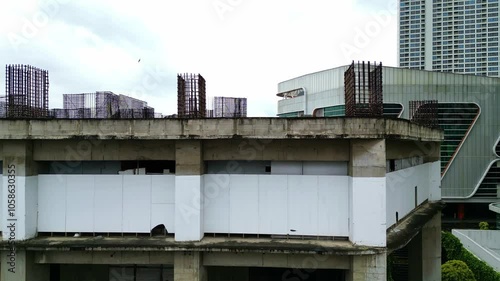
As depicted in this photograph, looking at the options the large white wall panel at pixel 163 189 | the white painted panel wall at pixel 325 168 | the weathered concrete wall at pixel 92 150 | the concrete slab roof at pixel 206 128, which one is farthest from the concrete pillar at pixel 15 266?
the white painted panel wall at pixel 325 168

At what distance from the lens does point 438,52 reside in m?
85.7

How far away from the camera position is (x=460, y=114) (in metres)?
42.0

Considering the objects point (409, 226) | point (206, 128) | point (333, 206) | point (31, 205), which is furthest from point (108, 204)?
point (409, 226)

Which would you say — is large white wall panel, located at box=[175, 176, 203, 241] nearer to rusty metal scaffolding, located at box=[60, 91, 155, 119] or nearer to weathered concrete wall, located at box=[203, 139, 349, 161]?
weathered concrete wall, located at box=[203, 139, 349, 161]

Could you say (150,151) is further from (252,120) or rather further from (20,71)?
A: (20,71)

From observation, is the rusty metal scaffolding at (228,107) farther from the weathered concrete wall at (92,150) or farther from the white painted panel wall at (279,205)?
the weathered concrete wall at (92,150)

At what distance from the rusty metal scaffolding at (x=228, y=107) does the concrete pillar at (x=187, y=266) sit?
5585 millimetres

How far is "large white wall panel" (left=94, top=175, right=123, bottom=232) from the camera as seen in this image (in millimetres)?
12914

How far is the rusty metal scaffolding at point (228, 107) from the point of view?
14812 mm

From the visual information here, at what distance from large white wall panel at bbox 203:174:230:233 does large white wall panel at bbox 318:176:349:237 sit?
10.6 ft

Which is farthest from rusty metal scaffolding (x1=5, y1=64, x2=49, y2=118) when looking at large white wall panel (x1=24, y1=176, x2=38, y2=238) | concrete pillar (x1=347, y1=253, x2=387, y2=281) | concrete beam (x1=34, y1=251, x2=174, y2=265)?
concrete pillar (x1=347, y1=253, x2=387, y2=281)

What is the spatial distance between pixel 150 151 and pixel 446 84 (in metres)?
39.6

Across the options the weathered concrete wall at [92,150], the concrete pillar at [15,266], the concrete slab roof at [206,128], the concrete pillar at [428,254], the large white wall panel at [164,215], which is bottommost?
the concrete pillar at [428,254]

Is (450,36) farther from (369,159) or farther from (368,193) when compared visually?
(368,193)
